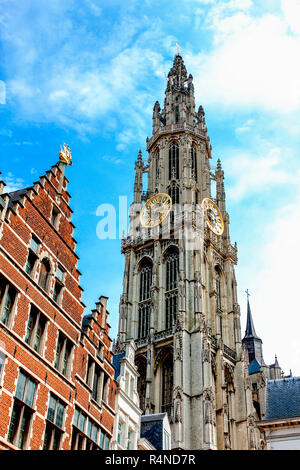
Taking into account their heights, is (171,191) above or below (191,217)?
above

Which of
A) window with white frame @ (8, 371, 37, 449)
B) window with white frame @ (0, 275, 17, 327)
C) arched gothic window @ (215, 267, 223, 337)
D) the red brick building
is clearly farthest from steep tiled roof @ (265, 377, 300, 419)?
arched gothic window @ (215, 267, 223, 337)

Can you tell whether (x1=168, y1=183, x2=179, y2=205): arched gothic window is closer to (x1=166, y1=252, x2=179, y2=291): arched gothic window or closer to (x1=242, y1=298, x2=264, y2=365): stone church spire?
(x1=166, y1=252, x2=179, y2=291): arched gothic window

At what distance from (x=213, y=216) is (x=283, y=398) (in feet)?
125

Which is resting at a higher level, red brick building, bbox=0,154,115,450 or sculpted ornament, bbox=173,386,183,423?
sculpted ornament, bbox=173,386,183,423

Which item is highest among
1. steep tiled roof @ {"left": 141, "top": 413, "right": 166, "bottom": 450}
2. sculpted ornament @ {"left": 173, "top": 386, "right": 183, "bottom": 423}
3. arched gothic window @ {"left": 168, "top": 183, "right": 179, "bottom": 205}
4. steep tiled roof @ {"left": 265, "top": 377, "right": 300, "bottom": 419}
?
arched gothic window @ {"left": 168, "top": 183, "right": 179, "bottom": 205}

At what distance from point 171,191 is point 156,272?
37.5ft

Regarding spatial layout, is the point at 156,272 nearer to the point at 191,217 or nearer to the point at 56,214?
the point at 191,217

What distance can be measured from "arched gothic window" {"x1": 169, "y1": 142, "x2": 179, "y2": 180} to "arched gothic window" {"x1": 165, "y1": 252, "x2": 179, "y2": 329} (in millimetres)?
11878

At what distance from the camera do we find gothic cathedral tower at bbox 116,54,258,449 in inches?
2012

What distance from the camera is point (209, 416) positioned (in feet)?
160

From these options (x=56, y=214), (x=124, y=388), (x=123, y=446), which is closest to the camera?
(x=56, y=214)

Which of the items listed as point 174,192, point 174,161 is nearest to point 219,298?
point 174,192

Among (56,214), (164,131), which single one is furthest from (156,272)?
(56,214)

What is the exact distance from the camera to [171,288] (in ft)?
199
